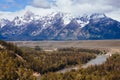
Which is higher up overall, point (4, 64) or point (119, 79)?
point (4, 64)

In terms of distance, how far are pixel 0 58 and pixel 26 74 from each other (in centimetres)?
4871

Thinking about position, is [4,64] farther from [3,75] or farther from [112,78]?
[112,78]

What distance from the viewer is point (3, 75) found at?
150 meters

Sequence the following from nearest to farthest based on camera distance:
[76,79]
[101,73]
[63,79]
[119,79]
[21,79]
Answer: [21,79] → [76,79] → [63,79] → [119,79] → [101,73]

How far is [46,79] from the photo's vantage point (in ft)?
571

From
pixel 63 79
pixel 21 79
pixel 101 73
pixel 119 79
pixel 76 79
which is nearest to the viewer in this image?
pixel 21 79

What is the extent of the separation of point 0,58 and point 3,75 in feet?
154

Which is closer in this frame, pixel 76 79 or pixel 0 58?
pixel 76 79

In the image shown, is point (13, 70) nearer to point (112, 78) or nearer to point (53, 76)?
point (53, 76)

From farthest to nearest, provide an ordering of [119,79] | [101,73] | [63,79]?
1. [101,73]
2. [119,79]
3. [63,79]

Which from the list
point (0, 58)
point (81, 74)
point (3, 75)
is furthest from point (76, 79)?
point (0, 58)

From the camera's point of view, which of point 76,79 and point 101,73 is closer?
point 76,79

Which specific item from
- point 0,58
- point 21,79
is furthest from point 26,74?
point 0,58

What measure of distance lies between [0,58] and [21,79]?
51.8m
